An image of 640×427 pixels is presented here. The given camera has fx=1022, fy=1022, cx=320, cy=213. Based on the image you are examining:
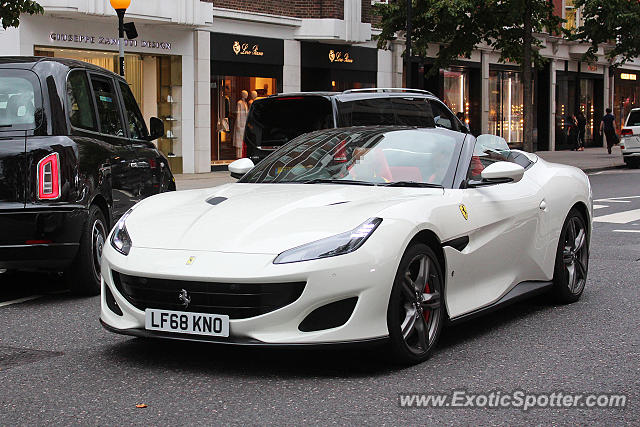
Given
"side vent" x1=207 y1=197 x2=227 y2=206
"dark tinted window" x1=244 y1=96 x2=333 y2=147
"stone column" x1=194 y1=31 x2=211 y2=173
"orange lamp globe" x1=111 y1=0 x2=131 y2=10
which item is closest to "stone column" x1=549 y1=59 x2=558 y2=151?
"stone column" x1=194 y1=31 x2=211 y2=173

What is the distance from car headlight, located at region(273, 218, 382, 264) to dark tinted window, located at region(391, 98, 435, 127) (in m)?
9.40

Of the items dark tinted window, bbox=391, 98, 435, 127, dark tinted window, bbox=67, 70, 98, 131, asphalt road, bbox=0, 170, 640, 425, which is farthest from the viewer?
dark tinted window, bbox=391, 98, 435, 127

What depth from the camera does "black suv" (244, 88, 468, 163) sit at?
42.8ft

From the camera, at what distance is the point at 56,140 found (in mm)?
7551

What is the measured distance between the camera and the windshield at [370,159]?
6238mm

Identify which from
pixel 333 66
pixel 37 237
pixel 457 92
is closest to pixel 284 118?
pixel 37 237

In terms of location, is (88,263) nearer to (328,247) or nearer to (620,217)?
(328,247)

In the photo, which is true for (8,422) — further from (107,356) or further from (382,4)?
(382,4)

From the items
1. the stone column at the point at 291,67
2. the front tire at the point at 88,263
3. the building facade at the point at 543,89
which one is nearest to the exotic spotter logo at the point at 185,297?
the front tire at the point at 88,263

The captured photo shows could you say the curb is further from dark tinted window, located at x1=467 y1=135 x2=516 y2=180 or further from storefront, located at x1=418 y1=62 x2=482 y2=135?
dark tinted window, located at x1=467 y1=135 x2=516 y2=180

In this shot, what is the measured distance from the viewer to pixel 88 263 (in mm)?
7758

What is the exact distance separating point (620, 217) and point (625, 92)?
133 ft

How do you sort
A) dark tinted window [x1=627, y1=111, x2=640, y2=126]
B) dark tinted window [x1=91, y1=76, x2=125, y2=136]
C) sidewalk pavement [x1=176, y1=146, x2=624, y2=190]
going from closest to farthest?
1. dark tinted window [x1=91, y1=76, x2=125, y2=136]
2. sidewalk pavement [x1=176, y1=146, x2=624, y2=190]
3. dark tinted window [x1=627, y1=111, x2=640, y2=126]

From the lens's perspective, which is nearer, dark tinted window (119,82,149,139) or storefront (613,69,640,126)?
dark tinted window (119,82,149,139)
